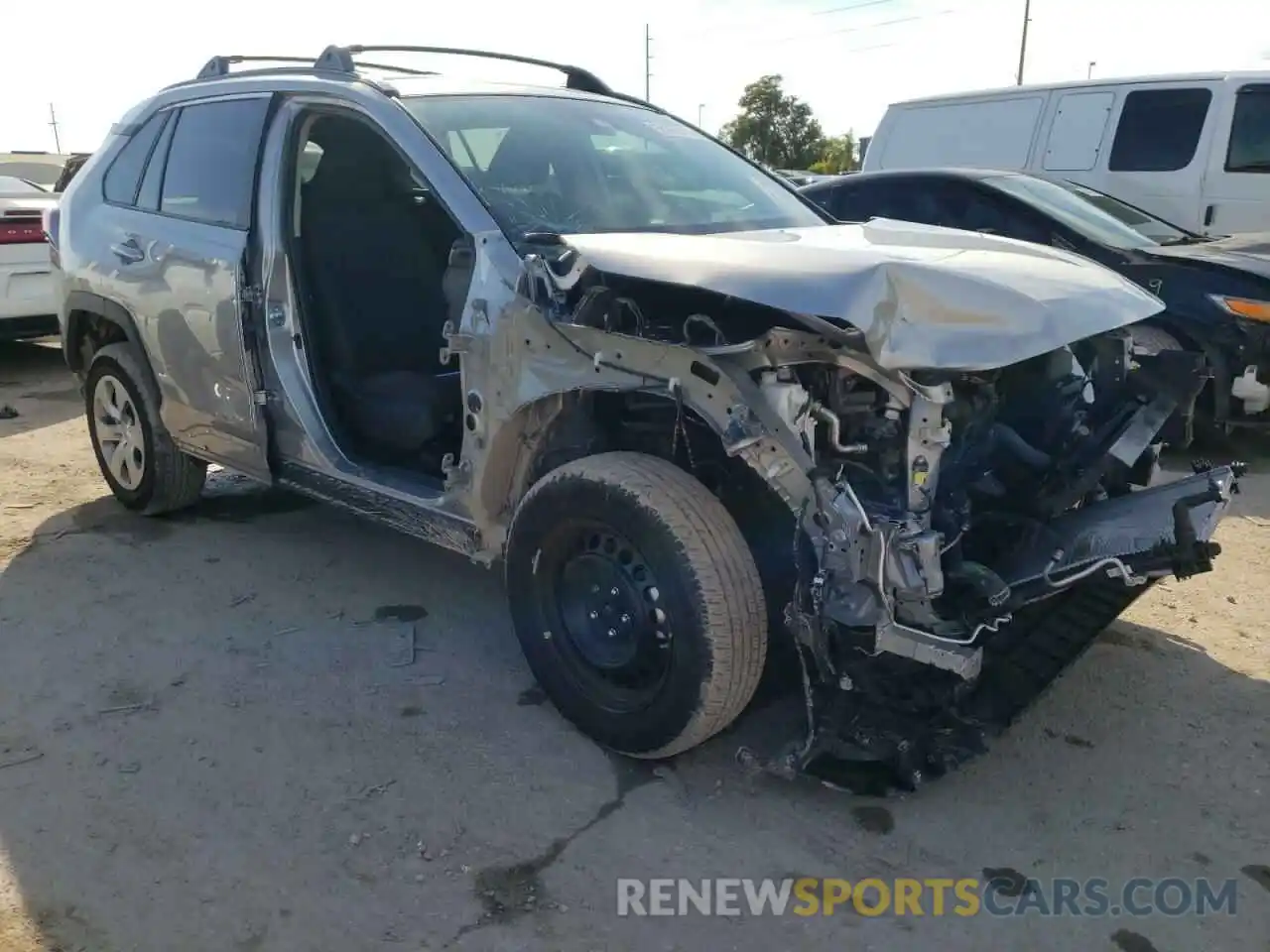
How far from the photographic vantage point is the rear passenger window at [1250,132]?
315 inches

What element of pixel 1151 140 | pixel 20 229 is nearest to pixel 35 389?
pixel 20 229

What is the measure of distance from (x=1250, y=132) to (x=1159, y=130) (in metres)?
0.62

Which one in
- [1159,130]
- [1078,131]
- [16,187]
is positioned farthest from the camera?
[16,187]

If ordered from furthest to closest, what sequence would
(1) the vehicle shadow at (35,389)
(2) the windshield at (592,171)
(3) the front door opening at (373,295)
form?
(1) the vehicle shadow at (35,389), (3) the front door opening at (373,295), (2) the windshield at (592,171)

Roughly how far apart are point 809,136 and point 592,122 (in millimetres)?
46445

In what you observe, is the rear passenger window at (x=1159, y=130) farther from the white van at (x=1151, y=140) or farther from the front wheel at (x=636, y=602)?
the front wheel at (x=636, y=602)

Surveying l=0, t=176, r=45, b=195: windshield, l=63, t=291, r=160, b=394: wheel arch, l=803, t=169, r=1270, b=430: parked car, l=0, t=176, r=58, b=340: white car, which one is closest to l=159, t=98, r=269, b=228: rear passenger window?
l=63, t=291, r=160, b=394: wheel arch

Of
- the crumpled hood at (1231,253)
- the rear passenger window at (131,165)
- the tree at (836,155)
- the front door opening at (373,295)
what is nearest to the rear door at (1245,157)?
the crumpled hood at (1231,253)

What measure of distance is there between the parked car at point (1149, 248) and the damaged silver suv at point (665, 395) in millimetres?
2272

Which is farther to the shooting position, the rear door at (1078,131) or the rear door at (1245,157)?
the rear door at (1078,131)

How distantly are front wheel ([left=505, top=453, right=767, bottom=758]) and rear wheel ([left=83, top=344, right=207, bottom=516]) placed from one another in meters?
2.42

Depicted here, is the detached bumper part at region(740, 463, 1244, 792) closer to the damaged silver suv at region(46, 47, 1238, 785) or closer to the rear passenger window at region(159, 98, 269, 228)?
the damaged silver suv at region(46, 47, 1238, 785)

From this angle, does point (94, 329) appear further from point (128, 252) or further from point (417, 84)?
point (417, 84)

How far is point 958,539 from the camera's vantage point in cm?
282
